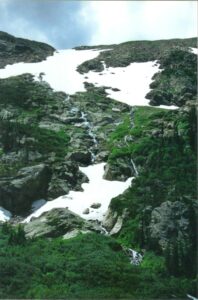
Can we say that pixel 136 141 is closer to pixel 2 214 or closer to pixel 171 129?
pixel 171 129

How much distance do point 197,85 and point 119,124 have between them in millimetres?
26276

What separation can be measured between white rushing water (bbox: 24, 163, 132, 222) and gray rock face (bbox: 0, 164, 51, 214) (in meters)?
1.94

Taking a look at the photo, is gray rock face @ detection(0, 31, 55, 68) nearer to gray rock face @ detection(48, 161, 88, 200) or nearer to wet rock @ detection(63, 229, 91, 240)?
gray rock face @ detection(48, 161, 88, 200)

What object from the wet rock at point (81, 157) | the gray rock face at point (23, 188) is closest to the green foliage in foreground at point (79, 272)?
the gray rock face at point (23, 188)

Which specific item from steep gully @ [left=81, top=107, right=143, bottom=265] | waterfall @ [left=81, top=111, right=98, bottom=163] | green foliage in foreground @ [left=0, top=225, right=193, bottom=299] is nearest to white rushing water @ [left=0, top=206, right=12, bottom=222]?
green foliage in foreground @ [left=0, top=225, right=193, bottom=299]

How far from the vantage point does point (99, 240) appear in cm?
5097

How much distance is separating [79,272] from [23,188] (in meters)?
24.2

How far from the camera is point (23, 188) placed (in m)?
64.8

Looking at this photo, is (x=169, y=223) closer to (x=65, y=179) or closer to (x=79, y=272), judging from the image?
(x=79, y=272)

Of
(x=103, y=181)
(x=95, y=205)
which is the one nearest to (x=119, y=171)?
(x=103, y=181)

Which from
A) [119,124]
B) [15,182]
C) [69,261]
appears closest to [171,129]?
[119,124]

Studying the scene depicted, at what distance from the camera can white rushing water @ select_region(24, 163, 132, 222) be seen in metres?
61.2

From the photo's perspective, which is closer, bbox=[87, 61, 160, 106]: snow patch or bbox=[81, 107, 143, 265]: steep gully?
bbox=[81, 107, 143, 265]: steep gully

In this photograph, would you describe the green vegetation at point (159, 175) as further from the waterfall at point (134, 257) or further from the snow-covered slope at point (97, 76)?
the snow-covered slope at point (97, 76)
